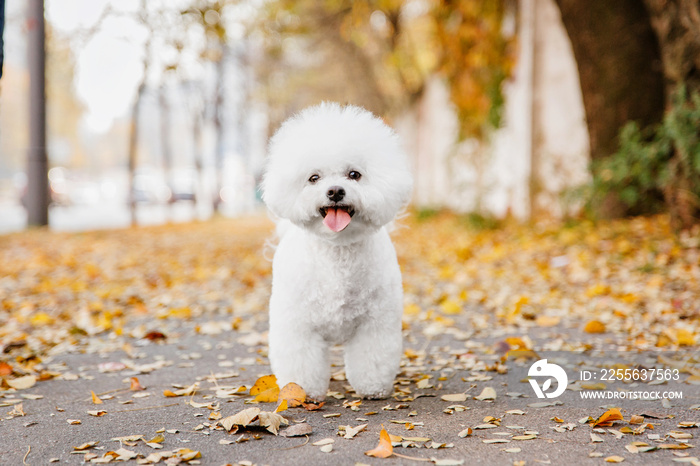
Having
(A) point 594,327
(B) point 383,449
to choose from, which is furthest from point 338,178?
(A) point 594,327

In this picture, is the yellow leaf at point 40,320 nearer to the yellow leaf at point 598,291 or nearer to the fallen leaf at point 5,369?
the fallen leaf at point 5,369

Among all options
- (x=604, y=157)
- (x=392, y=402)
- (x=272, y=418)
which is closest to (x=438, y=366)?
(x=392, y=402)

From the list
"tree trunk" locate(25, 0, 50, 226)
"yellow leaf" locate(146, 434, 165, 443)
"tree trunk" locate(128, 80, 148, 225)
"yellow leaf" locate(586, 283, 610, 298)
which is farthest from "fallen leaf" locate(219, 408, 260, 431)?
"tree trunk" locate(128, 80, 148, 225)

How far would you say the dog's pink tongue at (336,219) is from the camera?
3102 mm

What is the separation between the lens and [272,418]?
2.99m

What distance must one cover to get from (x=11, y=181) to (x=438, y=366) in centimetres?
6030

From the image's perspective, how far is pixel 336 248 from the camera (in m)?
3.37

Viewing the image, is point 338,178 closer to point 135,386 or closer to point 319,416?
point 319,416

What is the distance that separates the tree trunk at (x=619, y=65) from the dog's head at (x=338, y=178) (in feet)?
21.1

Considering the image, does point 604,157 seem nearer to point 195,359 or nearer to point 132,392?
point 195,359

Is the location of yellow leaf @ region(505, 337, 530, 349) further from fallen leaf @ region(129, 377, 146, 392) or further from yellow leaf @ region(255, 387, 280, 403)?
fallen leaf @ region(129, 377, 146, 392)

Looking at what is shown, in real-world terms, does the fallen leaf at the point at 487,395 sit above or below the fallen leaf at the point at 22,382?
below

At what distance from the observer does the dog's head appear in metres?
3.13

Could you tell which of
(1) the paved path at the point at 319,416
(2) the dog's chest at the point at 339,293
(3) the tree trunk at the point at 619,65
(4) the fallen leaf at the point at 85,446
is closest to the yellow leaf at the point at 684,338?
(1) the paved path at the point at 319,416
